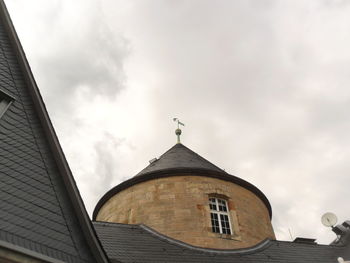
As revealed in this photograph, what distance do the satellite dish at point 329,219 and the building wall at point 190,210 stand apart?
7.02ft

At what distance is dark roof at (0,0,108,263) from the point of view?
17.5ft

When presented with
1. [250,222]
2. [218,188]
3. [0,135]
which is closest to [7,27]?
[0,135]

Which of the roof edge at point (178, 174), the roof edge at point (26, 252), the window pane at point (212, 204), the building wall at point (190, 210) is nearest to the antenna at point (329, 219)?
the building wall at point (190, 210)

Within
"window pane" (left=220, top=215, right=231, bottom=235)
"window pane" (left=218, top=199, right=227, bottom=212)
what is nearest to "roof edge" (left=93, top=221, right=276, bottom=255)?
"window pane" (left=220, top=215, right=231, bottom=235)

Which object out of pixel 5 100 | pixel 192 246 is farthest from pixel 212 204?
pixel 5 100

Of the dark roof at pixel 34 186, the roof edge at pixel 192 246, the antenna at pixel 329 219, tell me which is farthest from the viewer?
the antenna at pixel 329 219

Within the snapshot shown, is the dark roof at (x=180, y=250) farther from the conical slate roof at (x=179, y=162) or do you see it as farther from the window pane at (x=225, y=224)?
the conical slate roof at (x=179, y=162)

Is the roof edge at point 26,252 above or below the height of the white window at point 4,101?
below

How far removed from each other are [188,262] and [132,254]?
4.93 ft

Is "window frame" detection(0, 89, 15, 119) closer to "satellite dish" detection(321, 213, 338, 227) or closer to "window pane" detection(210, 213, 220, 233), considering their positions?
"window pane" detection(210, 213, 220, 233)

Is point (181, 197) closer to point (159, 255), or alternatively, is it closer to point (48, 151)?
point (159, 255)

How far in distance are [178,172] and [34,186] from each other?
24.0ft

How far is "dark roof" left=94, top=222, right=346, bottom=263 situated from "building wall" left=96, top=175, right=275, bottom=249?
1.27 feet

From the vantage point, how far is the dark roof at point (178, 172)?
13023 millimetres
